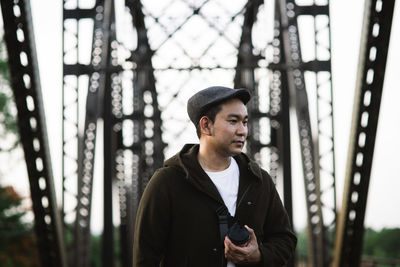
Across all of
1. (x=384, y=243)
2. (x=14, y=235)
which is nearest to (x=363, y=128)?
(x=14, y=235)

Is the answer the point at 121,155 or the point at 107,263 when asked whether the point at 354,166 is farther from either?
the point at 121,155

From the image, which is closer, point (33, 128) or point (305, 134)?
point (33, 128)

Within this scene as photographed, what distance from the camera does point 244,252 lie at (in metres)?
2.37

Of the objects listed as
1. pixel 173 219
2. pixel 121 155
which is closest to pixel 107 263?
pixel 121 155

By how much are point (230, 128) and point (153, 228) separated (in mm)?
500

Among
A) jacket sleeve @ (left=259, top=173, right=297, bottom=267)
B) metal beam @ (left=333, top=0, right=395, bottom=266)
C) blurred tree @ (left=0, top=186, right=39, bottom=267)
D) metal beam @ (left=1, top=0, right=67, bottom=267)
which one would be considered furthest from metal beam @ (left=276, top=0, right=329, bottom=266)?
blurred tree @ (left=0, top=186, right=39, bottom=267)

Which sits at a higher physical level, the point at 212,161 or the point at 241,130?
the point at 241,130

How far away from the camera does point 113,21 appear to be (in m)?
10.5

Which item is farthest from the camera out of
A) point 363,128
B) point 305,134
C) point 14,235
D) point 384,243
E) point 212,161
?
point 384,243

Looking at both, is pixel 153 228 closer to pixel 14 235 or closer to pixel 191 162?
pixel 191 162

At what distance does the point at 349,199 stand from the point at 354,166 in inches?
13.4

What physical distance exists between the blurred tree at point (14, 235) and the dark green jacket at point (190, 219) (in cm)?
2195

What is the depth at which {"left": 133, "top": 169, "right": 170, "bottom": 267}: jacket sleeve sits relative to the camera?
97.7 inches

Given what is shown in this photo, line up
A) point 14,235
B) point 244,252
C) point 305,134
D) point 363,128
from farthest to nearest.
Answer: point 14,235 → point 305,134 → point 363,128 → point 244,252
